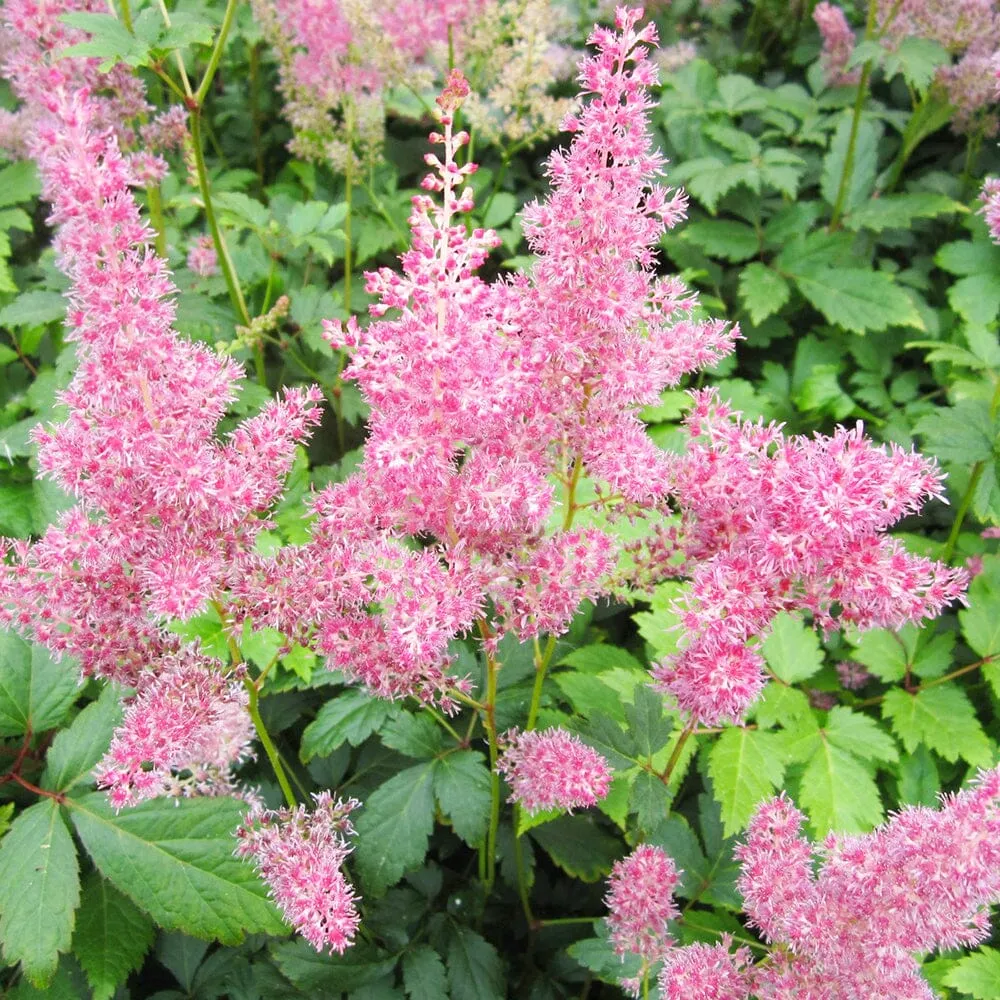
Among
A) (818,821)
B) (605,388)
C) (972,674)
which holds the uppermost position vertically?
(605,388)

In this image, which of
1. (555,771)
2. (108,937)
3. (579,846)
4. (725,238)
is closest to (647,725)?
(555,771)

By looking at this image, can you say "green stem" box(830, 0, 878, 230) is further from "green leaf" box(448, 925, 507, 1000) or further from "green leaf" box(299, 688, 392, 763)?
"green leaf" box(448, 925, 507, 1000)

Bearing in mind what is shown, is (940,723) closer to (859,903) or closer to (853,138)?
(859,903)

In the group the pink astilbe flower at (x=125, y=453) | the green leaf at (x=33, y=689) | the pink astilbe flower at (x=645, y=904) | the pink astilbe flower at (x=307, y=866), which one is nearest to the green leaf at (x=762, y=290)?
the pink astilbe flower at (x=645, y=904)

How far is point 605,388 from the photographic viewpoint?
5.05ft

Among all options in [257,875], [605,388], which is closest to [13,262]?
[257,875]

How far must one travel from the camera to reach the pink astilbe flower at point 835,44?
399 cm

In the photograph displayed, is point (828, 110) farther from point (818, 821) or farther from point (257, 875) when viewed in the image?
point (257, 875)

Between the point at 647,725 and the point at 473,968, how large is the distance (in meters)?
0.78

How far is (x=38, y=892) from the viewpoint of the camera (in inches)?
70.5

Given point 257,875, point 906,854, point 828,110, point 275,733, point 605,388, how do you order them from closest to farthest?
point 906,854, point 605,388, point 257,875, point 275,733, point 828,110

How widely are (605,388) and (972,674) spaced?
6.89 feet

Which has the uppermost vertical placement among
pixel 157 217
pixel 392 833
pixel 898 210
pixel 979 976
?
pixel 157 217

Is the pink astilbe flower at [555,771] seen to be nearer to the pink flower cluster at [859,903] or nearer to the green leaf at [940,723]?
the pink flower cluster at [859,903]
